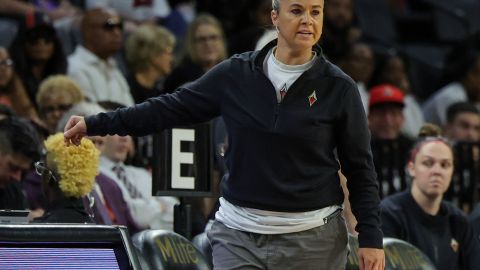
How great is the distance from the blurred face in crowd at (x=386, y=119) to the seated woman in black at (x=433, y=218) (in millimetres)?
2732

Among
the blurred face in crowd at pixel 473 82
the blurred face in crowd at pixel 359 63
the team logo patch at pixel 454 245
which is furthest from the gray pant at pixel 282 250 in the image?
the blurred face in crowd at pixel 473 82

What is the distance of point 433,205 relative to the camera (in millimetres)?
7824

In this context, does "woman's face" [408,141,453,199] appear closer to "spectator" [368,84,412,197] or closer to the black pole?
"spectator" [368,84,412,197]

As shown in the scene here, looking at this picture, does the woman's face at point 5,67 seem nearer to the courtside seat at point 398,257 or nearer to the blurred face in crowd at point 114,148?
the blurred face in crowd at point 114,148

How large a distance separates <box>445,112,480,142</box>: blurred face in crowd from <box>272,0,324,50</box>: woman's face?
632 centimetres

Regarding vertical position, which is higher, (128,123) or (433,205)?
(128,123)

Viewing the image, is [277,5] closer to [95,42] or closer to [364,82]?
[95,42]

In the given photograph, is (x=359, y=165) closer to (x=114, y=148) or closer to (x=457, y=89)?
(x=114, y=148)

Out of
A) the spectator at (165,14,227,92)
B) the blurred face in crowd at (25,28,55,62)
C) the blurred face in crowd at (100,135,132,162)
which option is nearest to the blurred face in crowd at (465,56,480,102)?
the spectator at (165,14,227,92)

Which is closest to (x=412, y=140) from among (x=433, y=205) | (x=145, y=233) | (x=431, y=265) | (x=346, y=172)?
(x=433, y=205)

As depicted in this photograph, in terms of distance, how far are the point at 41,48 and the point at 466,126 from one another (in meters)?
3.75

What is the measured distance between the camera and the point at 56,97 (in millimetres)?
8805

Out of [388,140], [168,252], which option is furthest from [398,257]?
[388,140]

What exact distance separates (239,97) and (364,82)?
7.03 m
